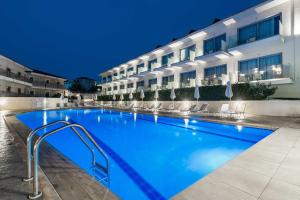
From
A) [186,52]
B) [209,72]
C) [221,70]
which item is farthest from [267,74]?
[186,52]


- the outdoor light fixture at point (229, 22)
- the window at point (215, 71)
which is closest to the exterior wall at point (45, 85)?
the window at point (215, 71)

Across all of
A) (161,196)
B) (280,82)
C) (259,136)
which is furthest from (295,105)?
(161,196)

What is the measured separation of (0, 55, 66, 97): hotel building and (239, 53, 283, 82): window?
29325 millimetres

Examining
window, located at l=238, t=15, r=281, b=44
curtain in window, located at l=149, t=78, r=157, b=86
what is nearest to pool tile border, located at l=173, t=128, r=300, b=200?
window, located at l=238, t=15, r=281, b=44

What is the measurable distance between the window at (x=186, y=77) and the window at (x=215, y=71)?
185cm

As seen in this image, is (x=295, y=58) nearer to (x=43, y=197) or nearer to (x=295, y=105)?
(x=295, y=105)

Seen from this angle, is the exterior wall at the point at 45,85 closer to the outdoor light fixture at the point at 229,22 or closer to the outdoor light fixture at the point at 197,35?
the outdoor light fixture at the point at 197,35

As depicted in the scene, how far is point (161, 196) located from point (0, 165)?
3.24 m

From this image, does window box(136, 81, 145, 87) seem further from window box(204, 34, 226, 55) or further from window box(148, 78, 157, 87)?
window box(204, 34, 226, 55)

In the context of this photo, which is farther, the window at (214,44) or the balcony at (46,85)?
the balcony at (46,85)

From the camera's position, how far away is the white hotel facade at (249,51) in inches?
518

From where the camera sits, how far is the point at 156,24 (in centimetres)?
9612

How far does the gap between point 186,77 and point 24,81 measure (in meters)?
29.4

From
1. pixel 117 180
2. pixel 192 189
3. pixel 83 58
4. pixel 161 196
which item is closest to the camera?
pixel 192 189
